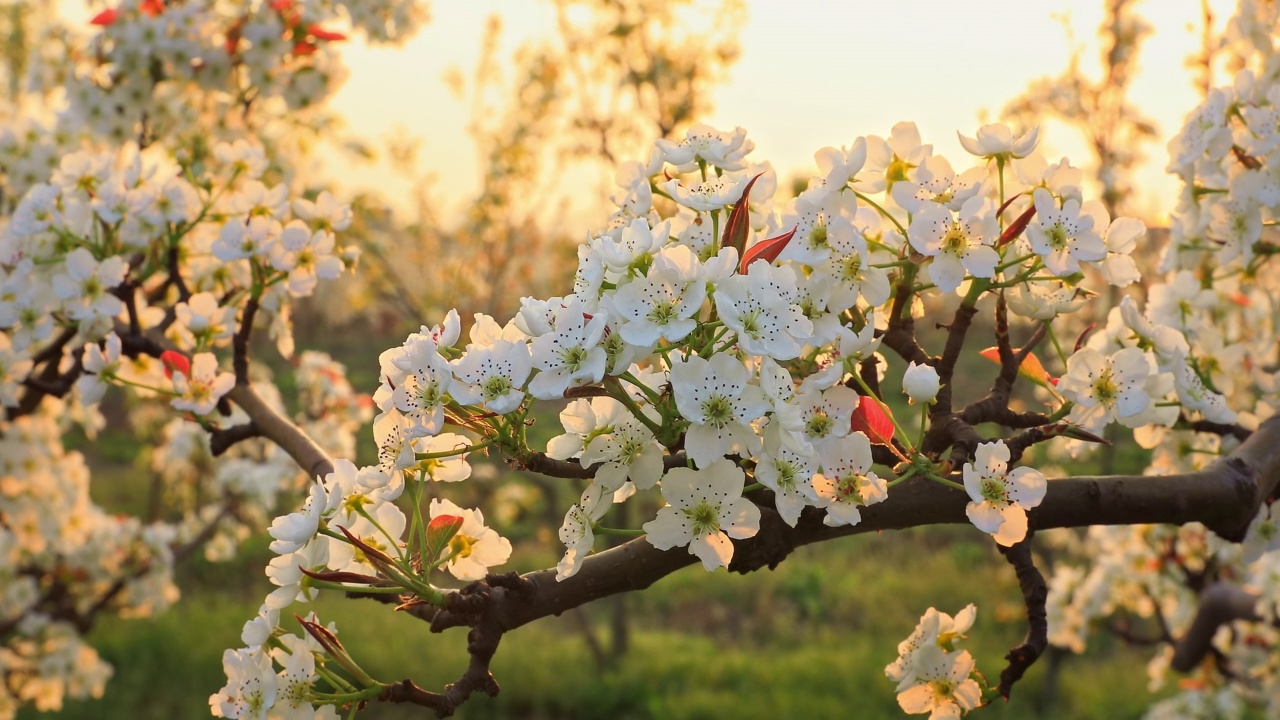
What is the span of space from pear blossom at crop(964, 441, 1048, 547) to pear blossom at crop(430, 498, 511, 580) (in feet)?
1.67

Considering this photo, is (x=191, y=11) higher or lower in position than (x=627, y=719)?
higher

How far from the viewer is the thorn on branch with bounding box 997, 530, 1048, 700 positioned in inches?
45.8

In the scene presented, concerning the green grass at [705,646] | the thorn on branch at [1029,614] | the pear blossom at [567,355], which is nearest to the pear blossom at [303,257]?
the pear blossom at [567,355]

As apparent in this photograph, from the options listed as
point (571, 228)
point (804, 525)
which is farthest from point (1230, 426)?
point (571, 228)

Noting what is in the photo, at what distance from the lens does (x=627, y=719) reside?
16.5 feet

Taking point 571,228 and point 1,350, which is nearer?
point 1,350

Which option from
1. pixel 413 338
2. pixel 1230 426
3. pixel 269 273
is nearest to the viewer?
pixel 413 338

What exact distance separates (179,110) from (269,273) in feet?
5.15

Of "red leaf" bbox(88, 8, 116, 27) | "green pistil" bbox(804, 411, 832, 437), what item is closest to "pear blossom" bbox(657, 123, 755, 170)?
"green pistil" bbox(804, 411, 832, 437)

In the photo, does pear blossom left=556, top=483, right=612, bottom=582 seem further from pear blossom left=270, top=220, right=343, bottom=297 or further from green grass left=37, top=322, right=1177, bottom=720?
green grass left=37, top=322, right=1177, bottom=720

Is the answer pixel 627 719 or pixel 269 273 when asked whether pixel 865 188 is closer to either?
pixel 269 273

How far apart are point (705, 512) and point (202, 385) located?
106cm

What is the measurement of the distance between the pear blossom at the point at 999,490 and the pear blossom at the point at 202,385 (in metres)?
1.19

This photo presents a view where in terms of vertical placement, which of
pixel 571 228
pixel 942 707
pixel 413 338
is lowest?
pixel 942 707
